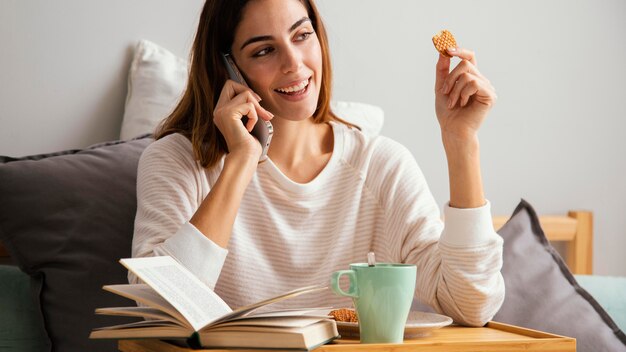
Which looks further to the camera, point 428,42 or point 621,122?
point 621,122

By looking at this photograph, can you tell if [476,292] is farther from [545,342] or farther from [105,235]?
[105,235]

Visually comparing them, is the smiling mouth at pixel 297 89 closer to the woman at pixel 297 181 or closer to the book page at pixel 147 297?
the woman at pixel 297 181

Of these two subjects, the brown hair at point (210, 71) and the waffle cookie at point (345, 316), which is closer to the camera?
the waffle cookie at point (345, 316)

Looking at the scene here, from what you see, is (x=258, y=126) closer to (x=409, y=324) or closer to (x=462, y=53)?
(x=462, y=53)

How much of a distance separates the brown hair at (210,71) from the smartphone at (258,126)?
43mm

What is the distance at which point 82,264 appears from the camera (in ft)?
5.12

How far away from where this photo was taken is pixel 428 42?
2365mm

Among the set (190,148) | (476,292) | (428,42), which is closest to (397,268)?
(476,292)

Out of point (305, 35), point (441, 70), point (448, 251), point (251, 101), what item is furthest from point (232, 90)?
point (448, 251)

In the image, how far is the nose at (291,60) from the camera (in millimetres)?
1564

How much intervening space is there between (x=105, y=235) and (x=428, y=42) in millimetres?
1201

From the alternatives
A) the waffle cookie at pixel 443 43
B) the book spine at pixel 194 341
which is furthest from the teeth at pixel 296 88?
the book spine at pixel 194 341

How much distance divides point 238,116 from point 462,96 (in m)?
0.42

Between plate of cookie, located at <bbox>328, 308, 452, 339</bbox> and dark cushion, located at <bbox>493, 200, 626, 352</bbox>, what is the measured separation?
461mm
